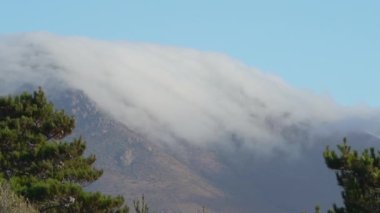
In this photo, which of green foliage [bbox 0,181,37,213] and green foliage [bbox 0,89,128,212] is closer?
green foliage [bbox 0,181,37,213]

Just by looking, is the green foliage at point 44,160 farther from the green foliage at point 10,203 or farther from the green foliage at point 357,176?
the green foliage at point 357,176

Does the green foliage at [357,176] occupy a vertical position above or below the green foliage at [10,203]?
above

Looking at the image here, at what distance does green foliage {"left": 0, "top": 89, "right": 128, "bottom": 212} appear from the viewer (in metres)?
29.7

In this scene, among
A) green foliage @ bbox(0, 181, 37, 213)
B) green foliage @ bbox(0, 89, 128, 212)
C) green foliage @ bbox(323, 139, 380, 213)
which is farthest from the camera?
green foliage @ bbox(0, 89, 128, 212)

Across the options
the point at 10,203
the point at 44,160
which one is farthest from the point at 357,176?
the point at 44,160

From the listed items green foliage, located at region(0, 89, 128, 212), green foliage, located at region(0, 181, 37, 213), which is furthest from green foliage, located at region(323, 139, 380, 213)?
green foliage, located at region(0, 181, 37, 213)

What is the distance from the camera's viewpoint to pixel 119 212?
3161 centimetres

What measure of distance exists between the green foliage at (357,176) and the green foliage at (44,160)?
862 cm

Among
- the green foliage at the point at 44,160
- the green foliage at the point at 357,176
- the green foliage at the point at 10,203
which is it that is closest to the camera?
the green foliage at the point at 10,203

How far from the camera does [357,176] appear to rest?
93.7 feet

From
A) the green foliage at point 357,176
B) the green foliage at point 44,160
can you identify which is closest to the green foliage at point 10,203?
the green foliage at point 44,160

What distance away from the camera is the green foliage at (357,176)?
1080 inches

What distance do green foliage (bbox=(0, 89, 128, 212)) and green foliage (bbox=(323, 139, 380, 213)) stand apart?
339 inches

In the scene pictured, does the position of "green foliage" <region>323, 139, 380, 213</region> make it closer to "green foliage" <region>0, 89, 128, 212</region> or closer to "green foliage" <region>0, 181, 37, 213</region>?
"green foliage" <region>0, 89, 128, 212</region>
